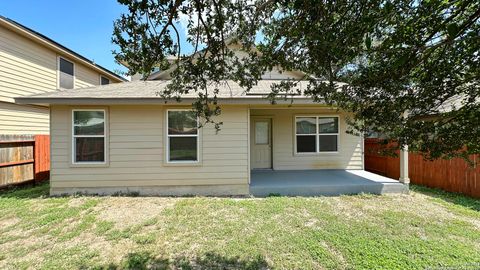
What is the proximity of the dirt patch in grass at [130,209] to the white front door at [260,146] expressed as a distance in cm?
409

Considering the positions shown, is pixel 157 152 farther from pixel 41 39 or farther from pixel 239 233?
pixel 41 39

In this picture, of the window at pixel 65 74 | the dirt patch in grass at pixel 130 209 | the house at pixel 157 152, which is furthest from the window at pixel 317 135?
the window at pixel 65 74

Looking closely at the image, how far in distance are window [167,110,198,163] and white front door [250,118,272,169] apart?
3206 millimetres

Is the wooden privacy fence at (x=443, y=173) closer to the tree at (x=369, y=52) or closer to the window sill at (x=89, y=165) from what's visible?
the tree at (x=369, y=52)

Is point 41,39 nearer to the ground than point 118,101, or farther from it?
farther from it

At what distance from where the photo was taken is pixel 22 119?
30.8 ft

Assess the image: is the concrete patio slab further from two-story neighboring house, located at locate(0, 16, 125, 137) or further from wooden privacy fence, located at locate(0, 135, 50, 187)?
two-story neighboring house, located at locate(0, 16, 125, 137)

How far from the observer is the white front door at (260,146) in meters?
9.68

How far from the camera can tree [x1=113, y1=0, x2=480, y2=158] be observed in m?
2.51

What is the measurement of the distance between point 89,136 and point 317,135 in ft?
→ 24.9

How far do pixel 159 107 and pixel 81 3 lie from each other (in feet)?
9.45

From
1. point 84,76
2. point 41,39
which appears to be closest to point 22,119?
point 41,39

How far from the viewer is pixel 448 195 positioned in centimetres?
693

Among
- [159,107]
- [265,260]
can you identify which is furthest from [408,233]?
[159,107]
